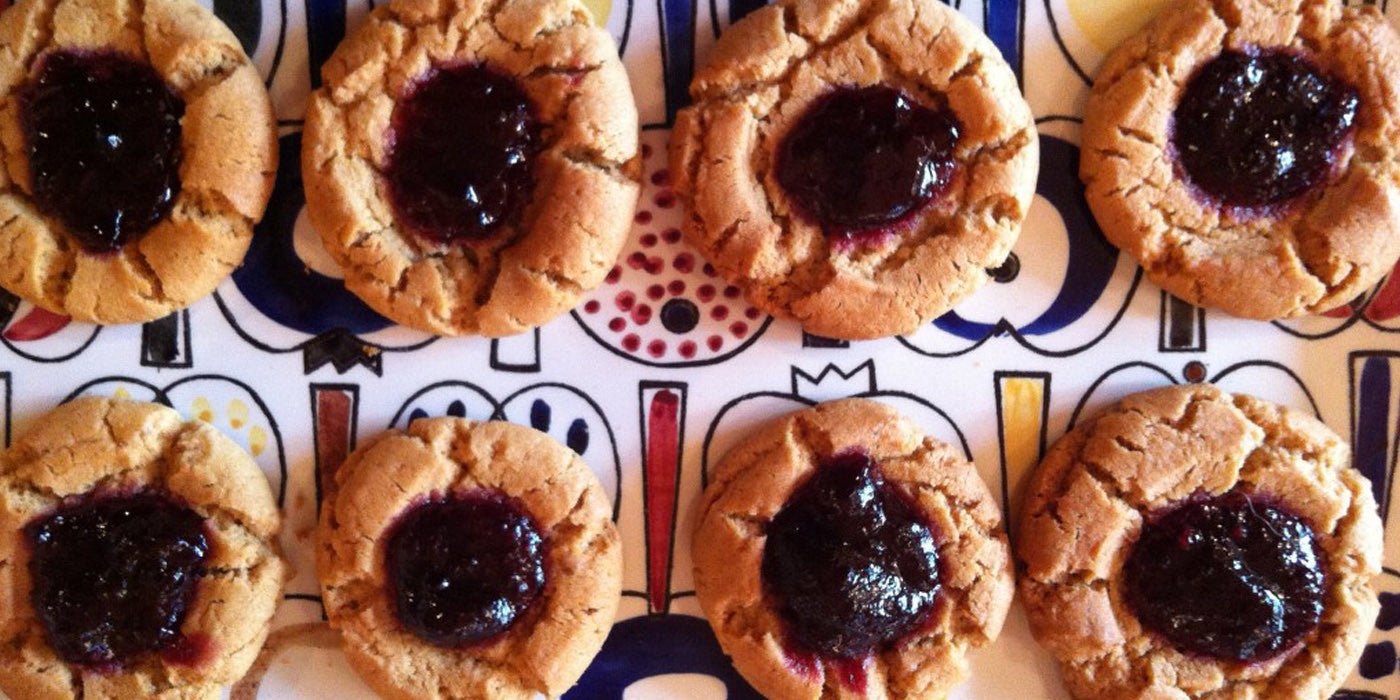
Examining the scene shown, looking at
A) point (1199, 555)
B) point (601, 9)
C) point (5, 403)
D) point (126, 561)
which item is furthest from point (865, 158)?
point (5, 403)

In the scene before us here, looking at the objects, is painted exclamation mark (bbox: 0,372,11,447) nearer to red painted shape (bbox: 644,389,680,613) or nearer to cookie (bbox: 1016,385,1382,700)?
red painted shape (bbox: 644,389,680,613)

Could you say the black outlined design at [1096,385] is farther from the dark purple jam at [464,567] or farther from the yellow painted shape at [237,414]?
the yellow painted shape at [237,414]

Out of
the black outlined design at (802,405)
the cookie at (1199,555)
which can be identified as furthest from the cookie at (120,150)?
the cookie at (1199,555)

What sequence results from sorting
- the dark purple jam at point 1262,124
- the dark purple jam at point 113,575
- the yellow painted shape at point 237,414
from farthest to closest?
the yellow painted shape at point 237,414 < the dark purple jam at point 1262,124 < the dark purple jam at point 113,575

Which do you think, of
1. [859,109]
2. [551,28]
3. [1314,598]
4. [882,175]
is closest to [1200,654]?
[1314,598]

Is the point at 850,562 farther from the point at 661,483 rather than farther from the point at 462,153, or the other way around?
the point at 462,153

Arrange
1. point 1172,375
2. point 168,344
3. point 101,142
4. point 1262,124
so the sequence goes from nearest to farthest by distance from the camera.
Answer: point 101,142 < point 1262,124 < point 168,344 < point 1172,375
